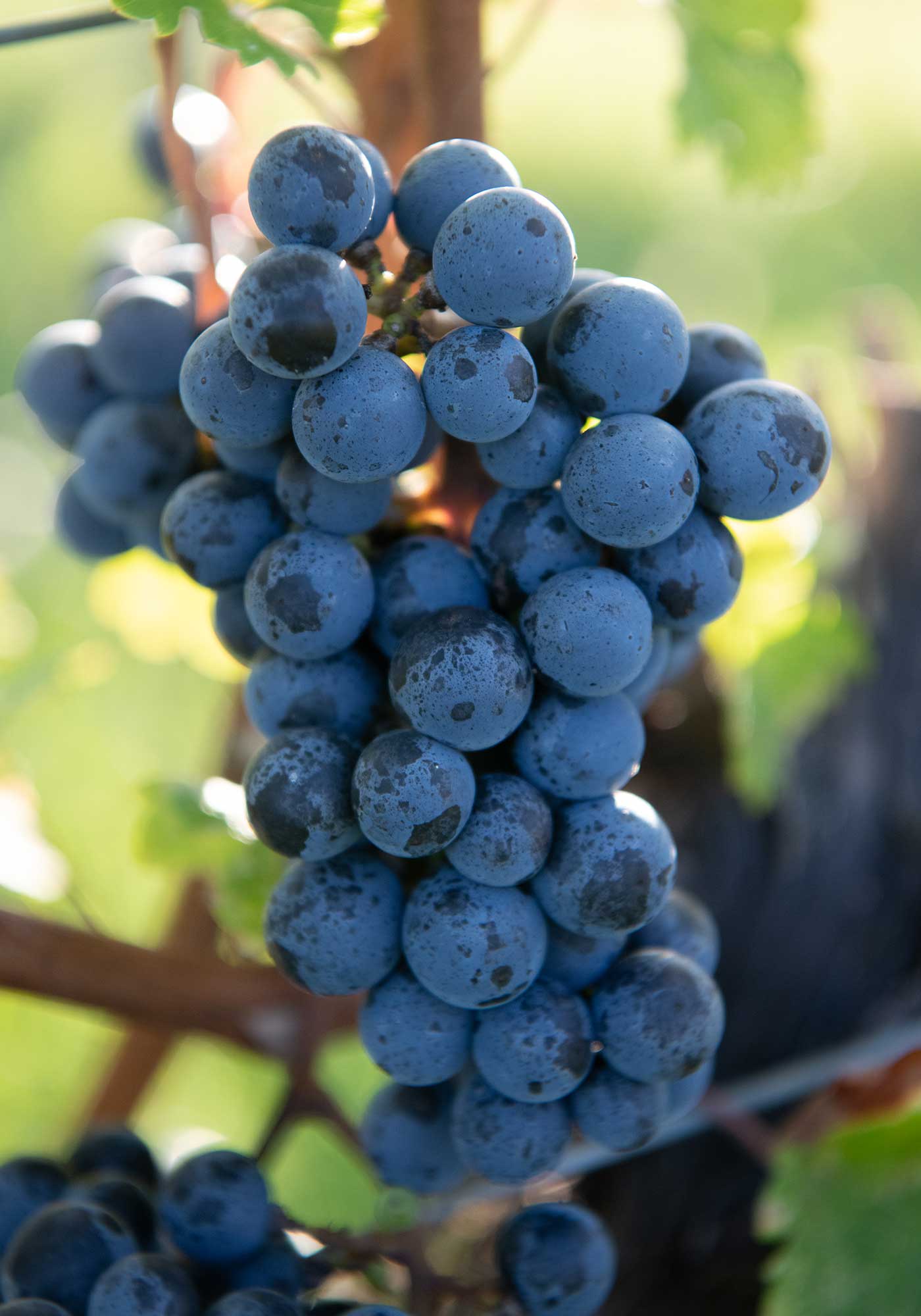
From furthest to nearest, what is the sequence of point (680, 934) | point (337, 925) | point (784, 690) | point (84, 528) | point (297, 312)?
point (784, 690), point (84, 528), point (680, 934), point (337, 925), point (297, 312)

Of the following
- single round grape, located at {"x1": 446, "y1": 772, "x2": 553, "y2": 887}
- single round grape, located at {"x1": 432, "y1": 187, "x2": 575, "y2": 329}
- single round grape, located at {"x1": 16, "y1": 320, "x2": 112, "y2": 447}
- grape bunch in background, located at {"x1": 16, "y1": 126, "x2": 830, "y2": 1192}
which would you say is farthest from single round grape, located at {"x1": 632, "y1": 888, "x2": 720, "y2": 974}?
single round grape, located at {"x1": 16, "y1": 320, "x2": 112, "y2": 447}

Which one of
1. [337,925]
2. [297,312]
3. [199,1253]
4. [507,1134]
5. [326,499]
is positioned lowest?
[199,1253]

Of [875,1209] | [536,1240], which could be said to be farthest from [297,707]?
[875,1209]

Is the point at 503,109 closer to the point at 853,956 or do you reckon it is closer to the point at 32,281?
the point at 32,281

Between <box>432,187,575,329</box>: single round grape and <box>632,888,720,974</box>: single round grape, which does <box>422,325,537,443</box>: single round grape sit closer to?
<box>432,187,575,329</box>: single round grape

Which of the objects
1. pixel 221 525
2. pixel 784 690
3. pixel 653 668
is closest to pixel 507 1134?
pixel 653 668

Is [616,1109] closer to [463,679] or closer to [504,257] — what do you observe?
[463,679]

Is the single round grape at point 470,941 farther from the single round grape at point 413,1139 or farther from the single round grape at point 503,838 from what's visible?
the single round grape at point 413,1139
